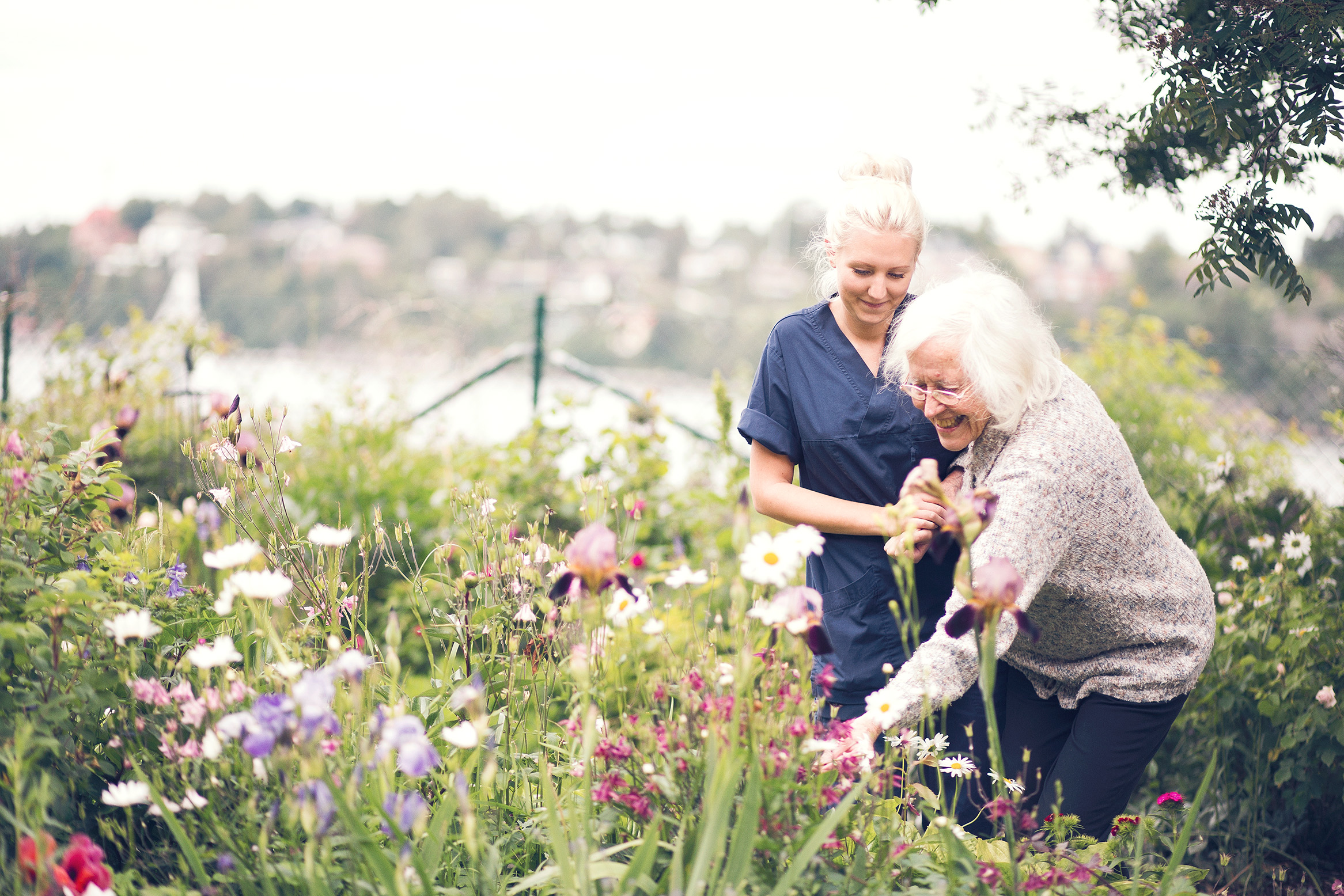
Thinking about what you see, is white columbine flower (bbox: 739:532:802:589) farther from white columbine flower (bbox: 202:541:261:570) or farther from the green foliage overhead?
the green foliage overhead

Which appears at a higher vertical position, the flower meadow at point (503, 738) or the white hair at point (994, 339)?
the white hair at point (994, 339)

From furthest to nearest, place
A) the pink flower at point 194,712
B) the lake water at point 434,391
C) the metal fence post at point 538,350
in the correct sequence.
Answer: the metal fence post at point 538,350, the lake water at point 434,391, the pink flower at point 194,712

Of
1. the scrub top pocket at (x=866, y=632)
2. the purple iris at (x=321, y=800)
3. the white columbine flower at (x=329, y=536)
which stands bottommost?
the scrub top pocket at (x=866, y=632)

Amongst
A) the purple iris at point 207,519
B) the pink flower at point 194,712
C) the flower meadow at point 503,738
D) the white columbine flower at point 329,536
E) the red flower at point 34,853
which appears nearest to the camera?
the red flower at point 34,853

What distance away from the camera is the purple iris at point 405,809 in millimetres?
1175

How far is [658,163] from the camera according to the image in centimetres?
1620

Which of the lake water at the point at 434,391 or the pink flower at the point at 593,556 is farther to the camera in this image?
the lake water at the point at 434,391

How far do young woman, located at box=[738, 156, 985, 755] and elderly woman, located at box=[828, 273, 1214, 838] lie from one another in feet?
0.65

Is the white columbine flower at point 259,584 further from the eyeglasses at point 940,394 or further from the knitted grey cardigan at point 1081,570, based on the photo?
the eyeglasses at point 940,394

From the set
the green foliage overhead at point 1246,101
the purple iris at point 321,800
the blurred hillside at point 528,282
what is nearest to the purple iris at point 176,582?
the purple iris at point 321,800

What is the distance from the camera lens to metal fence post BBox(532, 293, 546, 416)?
5.85 metres

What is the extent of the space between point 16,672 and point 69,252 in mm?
10191

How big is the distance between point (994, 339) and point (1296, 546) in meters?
1.44

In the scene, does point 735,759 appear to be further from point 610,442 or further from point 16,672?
point 610,442
